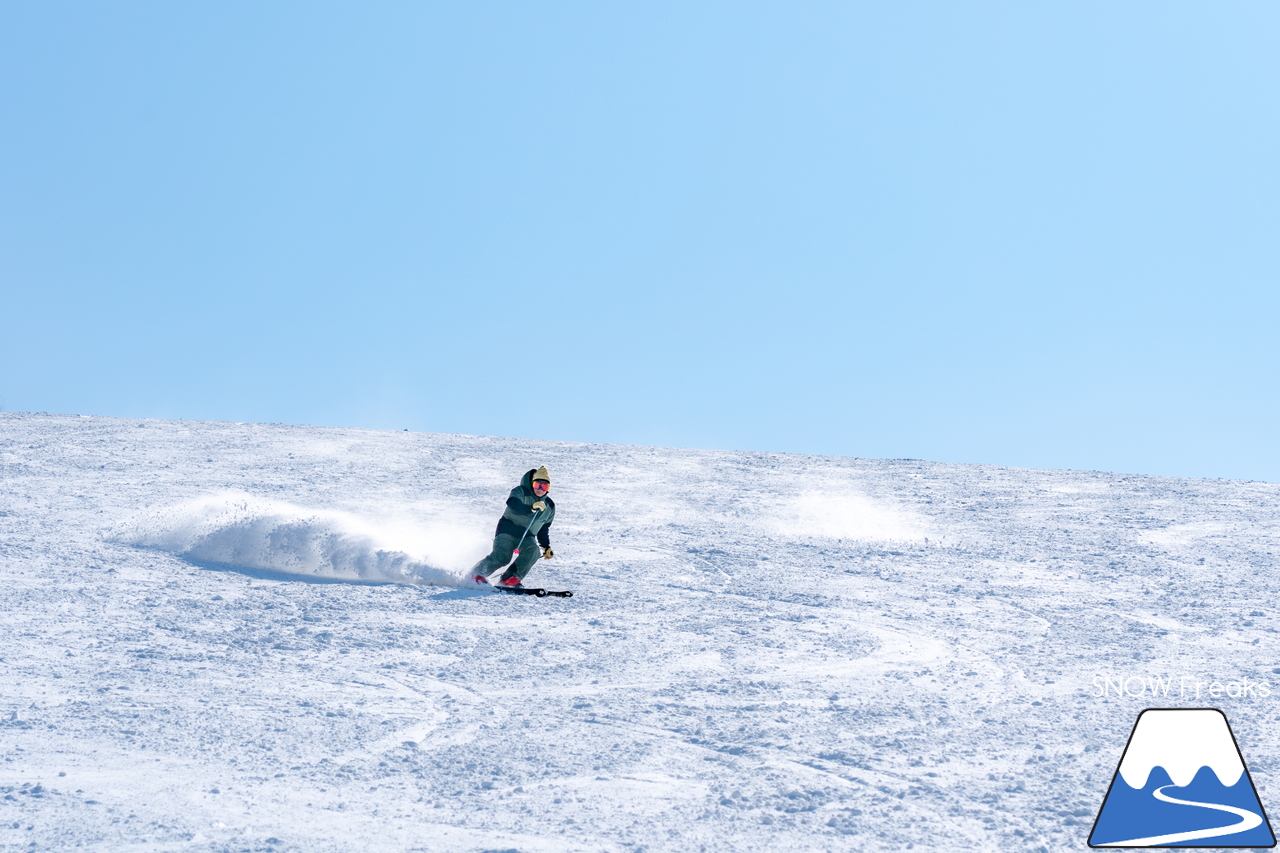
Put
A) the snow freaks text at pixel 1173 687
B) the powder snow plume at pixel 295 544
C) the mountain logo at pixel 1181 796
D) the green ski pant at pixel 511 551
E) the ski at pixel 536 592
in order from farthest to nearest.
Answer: the powder snow plume at pixel 295 544, the green ski pant at pixel 511 551, the ski at pixel 536 592, the snow freaks text at pixel 1173 687, the mountain logo at pixel 1181 796

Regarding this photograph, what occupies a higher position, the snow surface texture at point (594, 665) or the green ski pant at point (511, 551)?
the green ski pant at point (511, 551)

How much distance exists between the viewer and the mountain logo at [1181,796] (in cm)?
434

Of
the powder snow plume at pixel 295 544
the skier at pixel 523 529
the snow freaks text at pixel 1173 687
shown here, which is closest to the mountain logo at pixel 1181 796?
the snow freaks text at pixel 1173 687

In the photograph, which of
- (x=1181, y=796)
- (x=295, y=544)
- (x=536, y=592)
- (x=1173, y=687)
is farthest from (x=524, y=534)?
(x=1181, y=796)

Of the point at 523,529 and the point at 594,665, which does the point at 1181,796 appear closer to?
the point at 594,665

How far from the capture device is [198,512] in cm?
988

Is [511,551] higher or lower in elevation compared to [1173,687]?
higher

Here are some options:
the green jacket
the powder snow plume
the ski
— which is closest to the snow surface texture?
the powder snow plume

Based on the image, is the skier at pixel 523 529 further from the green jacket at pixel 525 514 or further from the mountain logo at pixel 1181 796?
the mountain logo at pixel 1181 796

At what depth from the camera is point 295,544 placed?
28.7 ft

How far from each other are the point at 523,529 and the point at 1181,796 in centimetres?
499

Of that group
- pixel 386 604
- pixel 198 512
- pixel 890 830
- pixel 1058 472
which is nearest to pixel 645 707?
pixel 890 830

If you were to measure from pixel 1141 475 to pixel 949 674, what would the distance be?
1102 cm

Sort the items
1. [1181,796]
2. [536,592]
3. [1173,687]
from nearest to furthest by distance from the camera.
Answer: [1181,796]
[1173,687]
[536,592]
